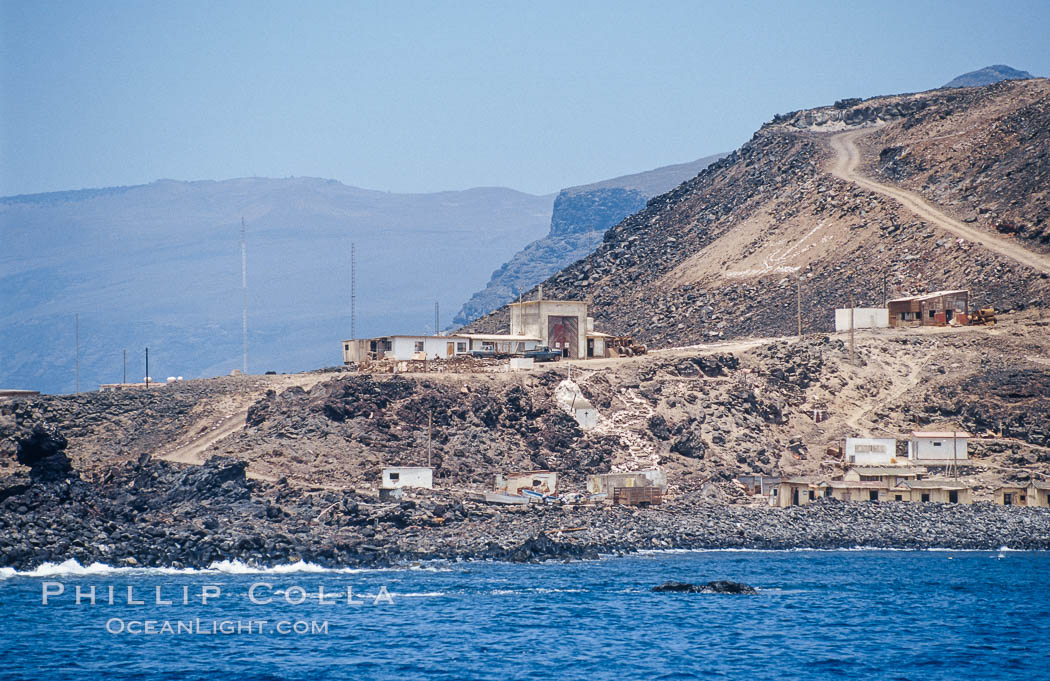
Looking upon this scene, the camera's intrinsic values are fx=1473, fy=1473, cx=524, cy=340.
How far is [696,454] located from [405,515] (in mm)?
21349

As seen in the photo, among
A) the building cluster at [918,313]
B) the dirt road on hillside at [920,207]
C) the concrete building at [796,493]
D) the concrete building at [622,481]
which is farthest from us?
the dirt road on hillside at [920,207]

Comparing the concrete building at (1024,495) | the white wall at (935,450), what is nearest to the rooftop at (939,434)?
the white wall at (935,450)

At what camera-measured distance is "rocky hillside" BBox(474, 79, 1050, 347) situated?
114m

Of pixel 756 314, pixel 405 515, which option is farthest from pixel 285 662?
pixel 756 314

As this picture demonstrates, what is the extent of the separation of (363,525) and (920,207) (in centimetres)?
7105

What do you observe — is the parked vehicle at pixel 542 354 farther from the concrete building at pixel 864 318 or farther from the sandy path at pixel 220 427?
the concrete building at pixel 864 318

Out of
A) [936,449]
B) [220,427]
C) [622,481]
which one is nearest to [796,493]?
[622,481]

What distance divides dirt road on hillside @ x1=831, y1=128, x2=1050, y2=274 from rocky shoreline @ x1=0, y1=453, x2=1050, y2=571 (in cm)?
3705

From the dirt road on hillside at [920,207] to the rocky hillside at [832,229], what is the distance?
0.32 meters

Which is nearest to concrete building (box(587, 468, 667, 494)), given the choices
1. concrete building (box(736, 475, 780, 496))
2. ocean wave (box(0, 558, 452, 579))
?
concrete building (box(736, 475, 780, 496))

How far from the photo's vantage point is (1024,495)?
81250mm

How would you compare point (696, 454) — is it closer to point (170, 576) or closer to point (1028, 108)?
point (170, 576)

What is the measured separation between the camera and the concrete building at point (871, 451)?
8556 centimetres

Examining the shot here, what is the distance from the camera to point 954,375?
94.7m
